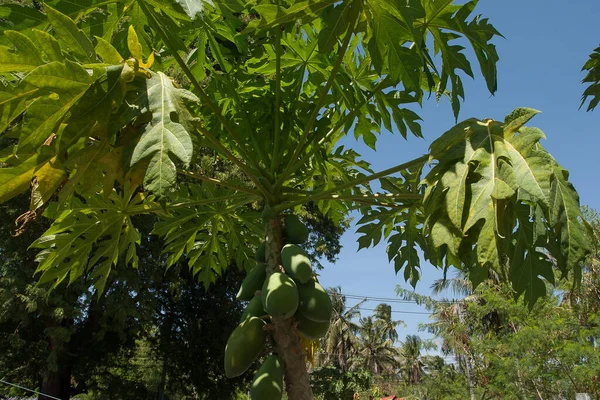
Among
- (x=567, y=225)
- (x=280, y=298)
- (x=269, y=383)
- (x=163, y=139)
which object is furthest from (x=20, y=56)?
(x=567, y=225)

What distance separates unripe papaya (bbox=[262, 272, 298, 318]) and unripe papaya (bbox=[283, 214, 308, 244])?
0.44m

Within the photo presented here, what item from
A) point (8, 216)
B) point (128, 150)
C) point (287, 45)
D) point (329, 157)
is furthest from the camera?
point (8, 216)

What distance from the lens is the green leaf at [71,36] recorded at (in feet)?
5.88

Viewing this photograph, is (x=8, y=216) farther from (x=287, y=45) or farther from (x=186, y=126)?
(x=186, y=126)

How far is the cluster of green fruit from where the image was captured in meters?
2.10

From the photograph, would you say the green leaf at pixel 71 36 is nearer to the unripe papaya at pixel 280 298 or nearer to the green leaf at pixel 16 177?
the green leaf at pixel 16 177

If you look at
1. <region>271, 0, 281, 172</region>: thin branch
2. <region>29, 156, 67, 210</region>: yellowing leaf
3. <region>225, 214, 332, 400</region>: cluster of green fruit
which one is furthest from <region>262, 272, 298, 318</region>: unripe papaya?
<region>29, 156, 67, 210</region>: yellowing leaf

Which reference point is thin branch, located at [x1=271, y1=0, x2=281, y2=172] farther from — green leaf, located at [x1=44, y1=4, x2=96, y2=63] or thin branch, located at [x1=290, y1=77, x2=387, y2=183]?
green leaf, located at [x1=44, y1=4, x2=96, y2=63]

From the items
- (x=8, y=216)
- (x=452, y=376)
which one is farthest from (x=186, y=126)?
(x=452, y=376)

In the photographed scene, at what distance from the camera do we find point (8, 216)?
37.6 ft

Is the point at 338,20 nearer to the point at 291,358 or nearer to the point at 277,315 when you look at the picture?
the point at 277,315

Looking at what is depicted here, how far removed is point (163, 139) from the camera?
5.50ft

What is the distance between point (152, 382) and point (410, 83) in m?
14.8

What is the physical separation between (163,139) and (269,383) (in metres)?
1.10
